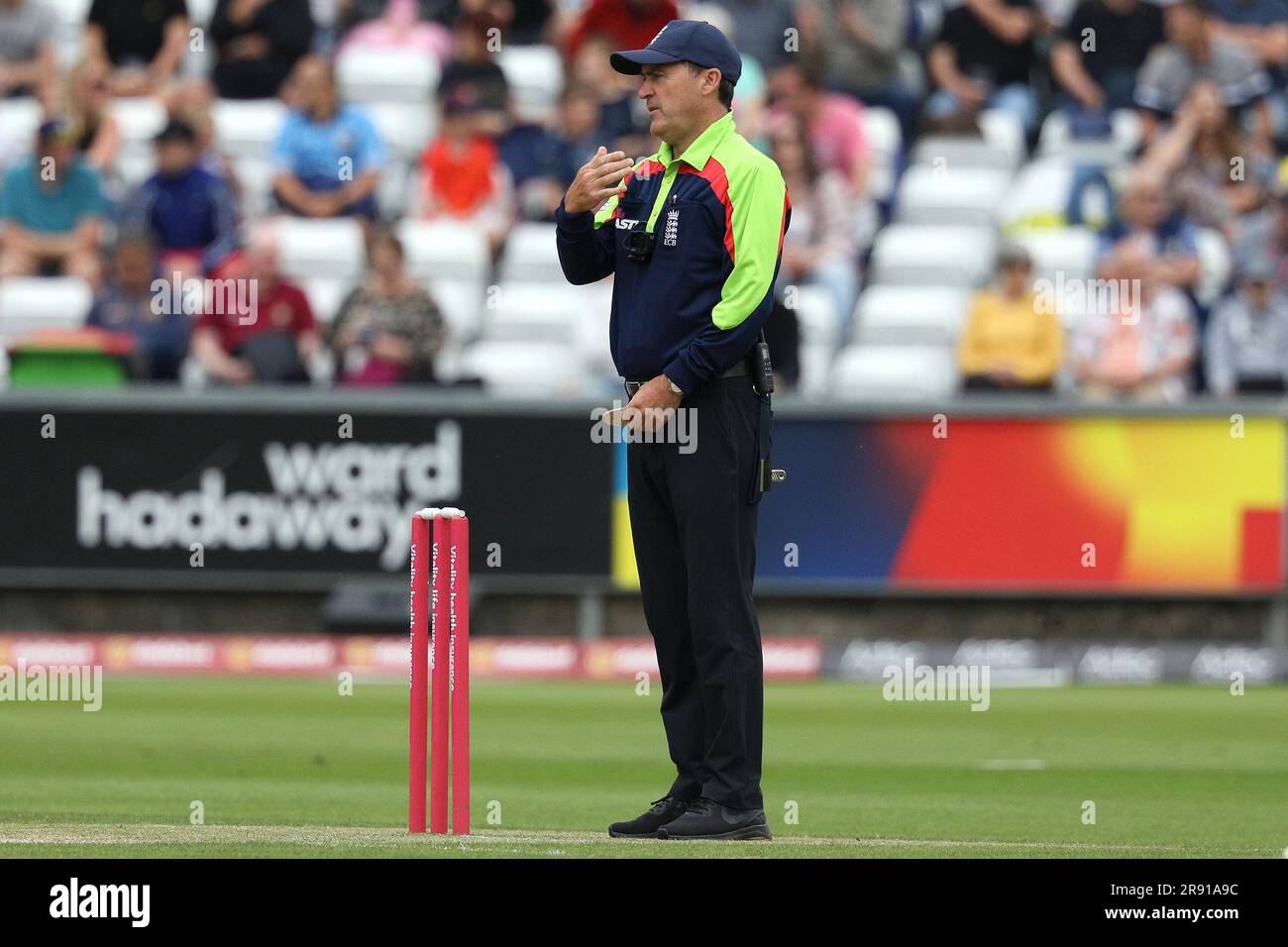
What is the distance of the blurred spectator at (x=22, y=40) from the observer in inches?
925

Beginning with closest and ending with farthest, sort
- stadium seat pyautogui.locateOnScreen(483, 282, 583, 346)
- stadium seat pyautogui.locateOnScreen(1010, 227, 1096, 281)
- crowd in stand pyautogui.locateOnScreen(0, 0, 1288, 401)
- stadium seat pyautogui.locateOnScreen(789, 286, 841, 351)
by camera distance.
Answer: crowd in stand pyautogui.locateOnScreen(0, 0, 1288, 401)
stadium seat pyautogui.locateOnScreen(1010, 227, 1096, 281)
stadium seat pyautogui.locateOnScreen(789, 286, 841, 351)
stadium seat pyautogui.locateOnScreen(483, 282, 583, 346)

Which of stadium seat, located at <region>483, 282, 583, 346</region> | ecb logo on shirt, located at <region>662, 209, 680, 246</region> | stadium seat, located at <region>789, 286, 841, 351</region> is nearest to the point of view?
ecb logo on shirt, located at <region>662, 209, 680, 246</region>

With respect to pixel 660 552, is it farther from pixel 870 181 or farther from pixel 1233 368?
pixel 870 181

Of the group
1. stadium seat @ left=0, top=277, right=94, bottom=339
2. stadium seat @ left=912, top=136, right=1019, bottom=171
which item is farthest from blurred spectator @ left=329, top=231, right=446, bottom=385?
stadium seat @ left=912, top=136, right=1019, bottom=171

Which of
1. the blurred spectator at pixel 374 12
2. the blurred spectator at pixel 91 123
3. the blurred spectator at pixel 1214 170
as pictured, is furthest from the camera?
the blurred spectator at pixel 374 12

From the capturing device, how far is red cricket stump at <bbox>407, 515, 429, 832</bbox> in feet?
28.6

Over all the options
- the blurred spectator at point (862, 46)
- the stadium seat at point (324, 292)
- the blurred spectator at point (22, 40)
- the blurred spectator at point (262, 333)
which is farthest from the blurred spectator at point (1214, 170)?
the blurred spectator at point (22, 40)

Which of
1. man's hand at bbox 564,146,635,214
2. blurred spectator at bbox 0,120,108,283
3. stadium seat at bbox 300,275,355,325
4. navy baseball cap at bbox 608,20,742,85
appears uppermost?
blurred spectator at bbox 0,120,108,283

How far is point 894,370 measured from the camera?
761 inches

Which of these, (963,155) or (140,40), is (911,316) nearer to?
(963,155)

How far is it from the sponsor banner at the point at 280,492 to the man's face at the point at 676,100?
9505 millimetres

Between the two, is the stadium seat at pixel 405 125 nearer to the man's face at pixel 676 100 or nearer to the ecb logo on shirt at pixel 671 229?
the man's face at pixel 676 100

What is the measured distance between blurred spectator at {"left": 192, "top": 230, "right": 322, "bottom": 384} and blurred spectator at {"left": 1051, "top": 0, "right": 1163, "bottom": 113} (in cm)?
696

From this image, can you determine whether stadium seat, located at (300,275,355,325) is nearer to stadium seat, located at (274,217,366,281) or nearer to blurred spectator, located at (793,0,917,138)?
stadium seat, located at (274,217,366,281)
